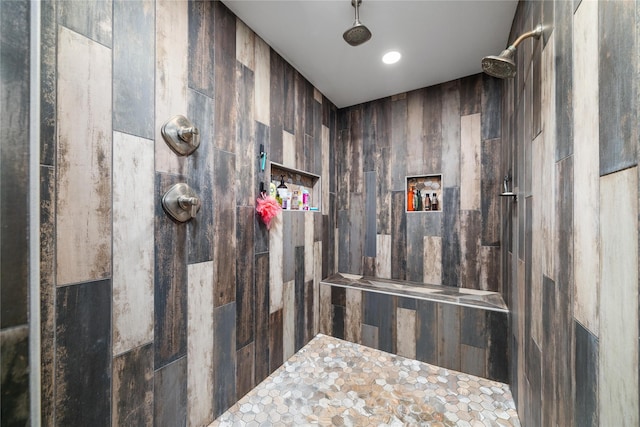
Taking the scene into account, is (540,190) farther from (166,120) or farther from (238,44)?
(238,44)

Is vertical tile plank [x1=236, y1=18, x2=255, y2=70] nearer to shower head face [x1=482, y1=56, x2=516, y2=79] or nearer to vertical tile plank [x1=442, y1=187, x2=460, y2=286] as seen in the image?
shower head face [x1=482, y1=56, x2=516, y2=79]

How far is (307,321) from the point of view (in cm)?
220

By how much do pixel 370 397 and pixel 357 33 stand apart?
2196 mm

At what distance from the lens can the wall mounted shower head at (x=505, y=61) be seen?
1001mm

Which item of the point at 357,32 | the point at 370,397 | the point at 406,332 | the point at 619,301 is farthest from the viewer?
the point at 406,332

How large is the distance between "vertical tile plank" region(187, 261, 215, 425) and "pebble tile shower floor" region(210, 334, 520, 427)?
150 mm

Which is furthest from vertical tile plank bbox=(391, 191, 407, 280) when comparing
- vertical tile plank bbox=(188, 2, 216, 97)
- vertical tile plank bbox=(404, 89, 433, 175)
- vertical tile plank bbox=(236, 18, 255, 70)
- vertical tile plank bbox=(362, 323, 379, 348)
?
vertical tile plank bbox=(188, 2, 216, 97)

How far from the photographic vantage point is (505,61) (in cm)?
104

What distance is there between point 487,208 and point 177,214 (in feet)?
7.49

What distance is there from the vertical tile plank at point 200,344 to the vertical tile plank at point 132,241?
205 mm

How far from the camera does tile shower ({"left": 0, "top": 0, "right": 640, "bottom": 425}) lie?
61 cm

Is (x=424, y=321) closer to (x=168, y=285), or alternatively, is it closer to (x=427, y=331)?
(x=427, y=331)

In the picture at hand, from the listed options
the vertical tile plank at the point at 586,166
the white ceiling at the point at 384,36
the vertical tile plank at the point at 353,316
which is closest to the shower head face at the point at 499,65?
the vertical tile plank at the point at 586,166

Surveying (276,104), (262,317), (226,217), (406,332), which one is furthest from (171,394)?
(276,104)
